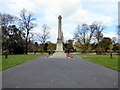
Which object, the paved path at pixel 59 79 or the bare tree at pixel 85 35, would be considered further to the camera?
the bare tree at pixel 85 35

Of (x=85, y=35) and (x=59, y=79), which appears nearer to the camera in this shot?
(x=59, y=79)

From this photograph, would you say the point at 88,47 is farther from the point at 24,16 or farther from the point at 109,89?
the point at 109,89

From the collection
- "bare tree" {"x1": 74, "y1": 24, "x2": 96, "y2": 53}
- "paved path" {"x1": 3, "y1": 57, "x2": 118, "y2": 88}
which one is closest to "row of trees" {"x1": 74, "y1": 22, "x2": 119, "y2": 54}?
"bare tree" {"x1": 74, "y1": 24, "x2": 96, "y2": 53}

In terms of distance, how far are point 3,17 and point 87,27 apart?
104 ft

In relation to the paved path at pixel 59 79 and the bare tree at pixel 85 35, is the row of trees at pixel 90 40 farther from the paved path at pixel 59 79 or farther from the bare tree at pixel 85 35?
the paved path at pixel 59 79

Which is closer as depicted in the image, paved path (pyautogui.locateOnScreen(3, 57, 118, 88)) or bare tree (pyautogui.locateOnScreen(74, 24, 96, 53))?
paved path (pyautogui.locateOnScreen(3, 57, 118, 88))

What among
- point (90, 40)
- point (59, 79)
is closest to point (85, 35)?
point (90, 40)

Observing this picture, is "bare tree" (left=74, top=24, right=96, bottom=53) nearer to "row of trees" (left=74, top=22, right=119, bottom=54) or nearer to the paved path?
"row of trees" (left=74, top=22, right=119, bottom=54)

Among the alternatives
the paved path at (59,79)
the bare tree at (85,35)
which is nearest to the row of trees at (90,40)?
the bare tree at (85,35)

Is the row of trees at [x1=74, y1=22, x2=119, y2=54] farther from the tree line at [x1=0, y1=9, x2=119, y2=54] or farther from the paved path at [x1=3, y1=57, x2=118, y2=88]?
the paved path at [x1=3, y1=57, x2=118, y2=88]

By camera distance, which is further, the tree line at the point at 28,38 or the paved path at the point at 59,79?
the tree line at the point at 28,38

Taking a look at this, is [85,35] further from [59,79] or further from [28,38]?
[59,79]

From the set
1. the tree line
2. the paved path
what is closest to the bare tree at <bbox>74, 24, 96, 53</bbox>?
the tree line

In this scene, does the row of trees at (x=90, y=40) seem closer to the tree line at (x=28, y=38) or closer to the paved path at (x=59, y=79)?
the tree line at (x=28, y=38)
